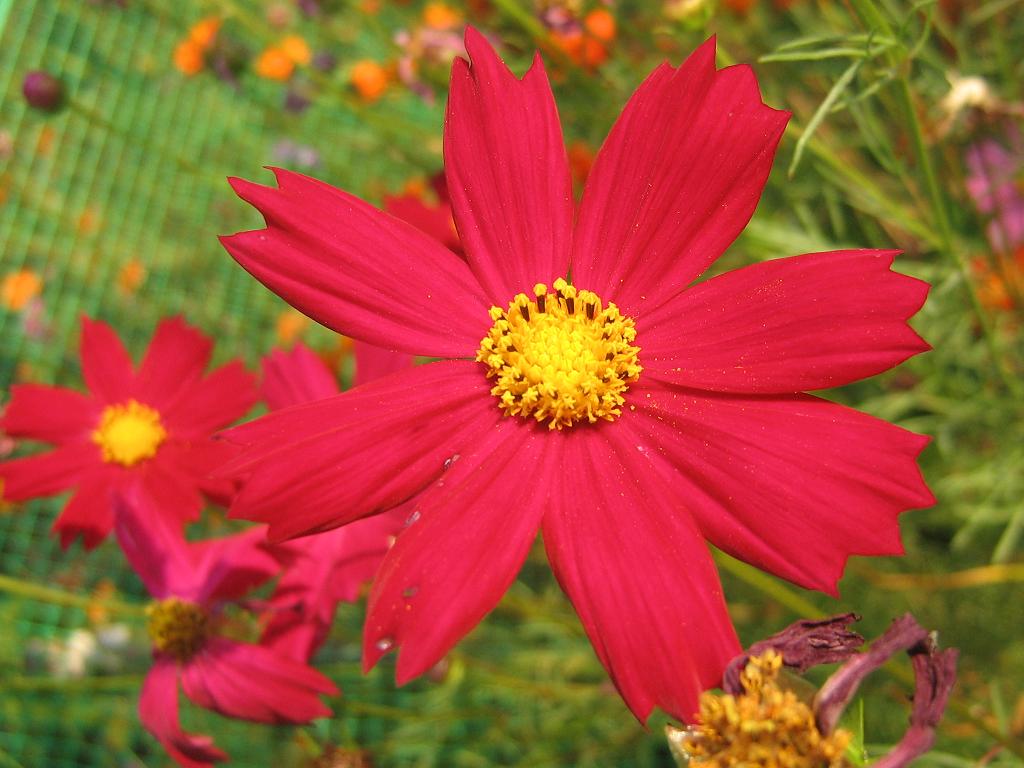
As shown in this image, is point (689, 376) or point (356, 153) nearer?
point (689, 376)

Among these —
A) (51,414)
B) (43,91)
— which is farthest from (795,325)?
(43,91)

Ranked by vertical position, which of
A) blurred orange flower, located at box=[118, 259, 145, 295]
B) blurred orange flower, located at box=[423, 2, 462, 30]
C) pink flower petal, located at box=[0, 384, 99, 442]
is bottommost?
pink flower petal, located at box=[0, 384, 99, 442]

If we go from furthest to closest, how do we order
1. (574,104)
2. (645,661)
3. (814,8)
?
1. (814,8)
2. (574,104)
3. (645,661)

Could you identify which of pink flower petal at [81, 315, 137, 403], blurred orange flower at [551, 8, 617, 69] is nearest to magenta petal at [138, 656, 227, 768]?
pink flower petal at [81, 315, 137, 403]

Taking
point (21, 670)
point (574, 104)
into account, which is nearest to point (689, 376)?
point (574, 104)

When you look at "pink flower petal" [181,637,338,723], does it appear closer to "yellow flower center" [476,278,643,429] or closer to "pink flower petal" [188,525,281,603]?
"pink flower petal" [188,525,281,603]

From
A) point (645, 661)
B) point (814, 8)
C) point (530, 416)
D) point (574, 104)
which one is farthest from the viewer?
point (814, 8)

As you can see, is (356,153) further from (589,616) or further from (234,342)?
(589,616)

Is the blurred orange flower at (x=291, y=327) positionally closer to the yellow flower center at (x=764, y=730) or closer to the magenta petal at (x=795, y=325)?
the magenta petal at (x=795, y=325)
